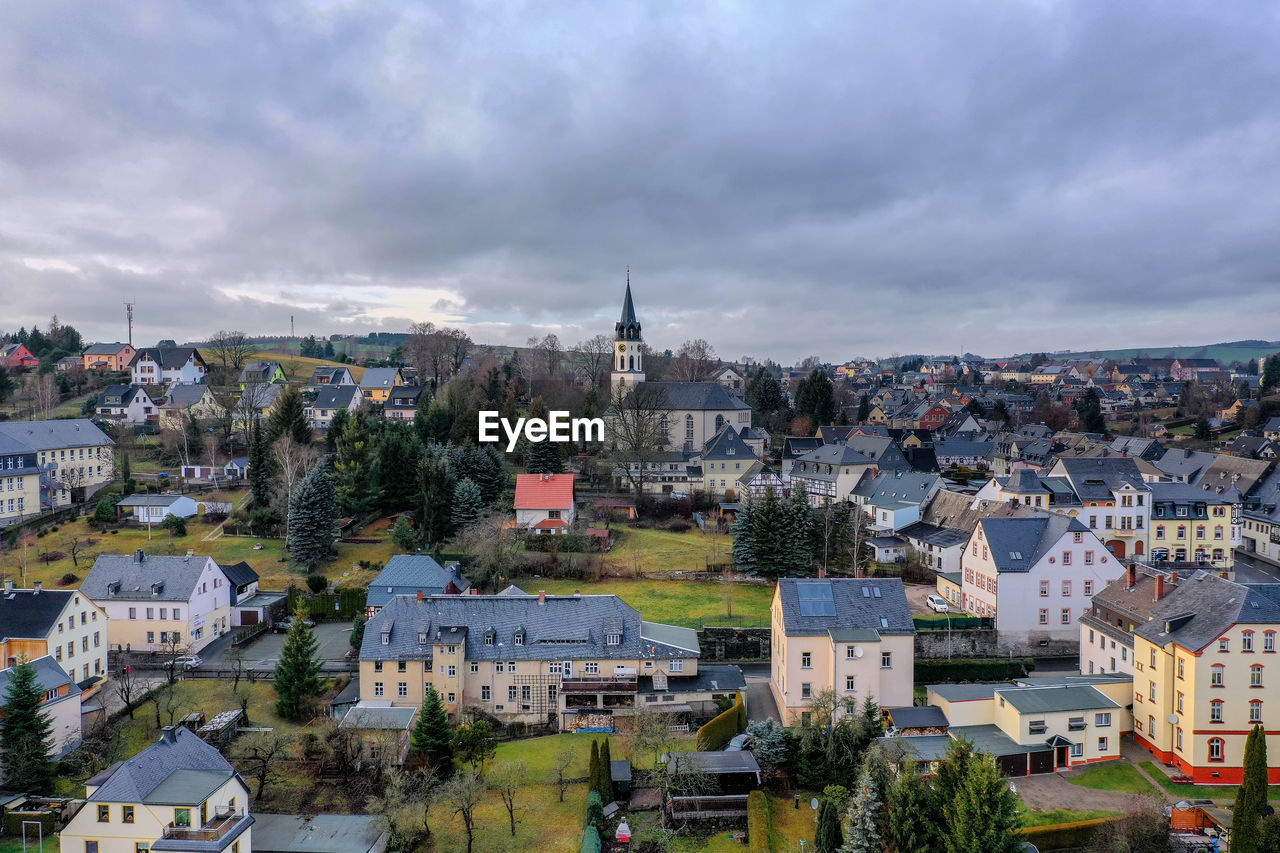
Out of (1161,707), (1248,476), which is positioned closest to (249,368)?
(1161,707)

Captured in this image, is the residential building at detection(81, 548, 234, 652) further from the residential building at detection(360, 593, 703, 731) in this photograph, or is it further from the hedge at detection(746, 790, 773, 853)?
the hedge at detection(746, 790, 773, 853)

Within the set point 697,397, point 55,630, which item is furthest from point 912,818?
point 697,397

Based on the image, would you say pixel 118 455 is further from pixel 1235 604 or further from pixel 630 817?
pixel 1235 604

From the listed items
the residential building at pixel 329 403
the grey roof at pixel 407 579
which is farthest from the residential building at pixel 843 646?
the residential building at pixel 329 403

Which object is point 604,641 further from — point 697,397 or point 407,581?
point 697,397

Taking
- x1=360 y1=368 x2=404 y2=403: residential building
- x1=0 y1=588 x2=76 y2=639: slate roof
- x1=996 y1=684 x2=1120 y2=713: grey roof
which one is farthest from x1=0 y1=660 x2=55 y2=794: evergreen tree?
x1=360 y1=368 x2=404 y2=403: residential building

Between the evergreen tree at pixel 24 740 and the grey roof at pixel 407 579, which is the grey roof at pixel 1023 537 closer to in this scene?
the grey roof at pixel 407 579
